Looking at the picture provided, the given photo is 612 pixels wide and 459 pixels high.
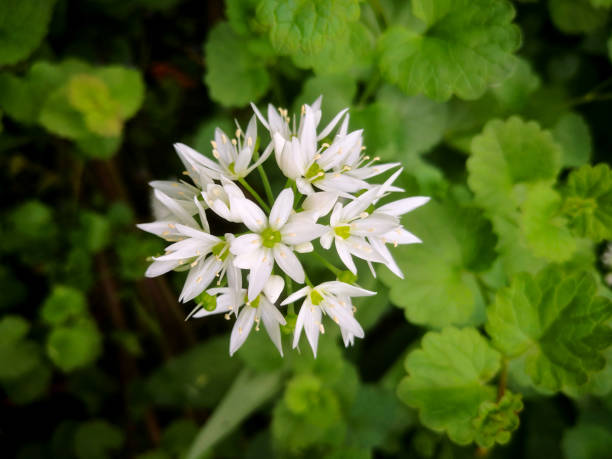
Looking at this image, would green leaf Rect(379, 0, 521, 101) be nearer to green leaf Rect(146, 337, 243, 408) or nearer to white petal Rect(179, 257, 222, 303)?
white petal Rect(179, 257, 222, 303)

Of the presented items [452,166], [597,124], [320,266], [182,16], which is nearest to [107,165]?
[182,16]

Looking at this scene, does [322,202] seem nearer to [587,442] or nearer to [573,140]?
[573,140]

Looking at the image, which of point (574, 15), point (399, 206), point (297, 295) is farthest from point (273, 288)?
point (574, 15)

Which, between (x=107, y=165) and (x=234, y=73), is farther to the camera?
(x=107, y=165)

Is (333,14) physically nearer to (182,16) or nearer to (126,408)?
(182,16)

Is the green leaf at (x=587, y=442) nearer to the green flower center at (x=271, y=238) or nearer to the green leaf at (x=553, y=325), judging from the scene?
the green leaf at (x=553, y=325)

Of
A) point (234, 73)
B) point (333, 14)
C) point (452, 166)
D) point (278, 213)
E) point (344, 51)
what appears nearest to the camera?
point (278, 213)

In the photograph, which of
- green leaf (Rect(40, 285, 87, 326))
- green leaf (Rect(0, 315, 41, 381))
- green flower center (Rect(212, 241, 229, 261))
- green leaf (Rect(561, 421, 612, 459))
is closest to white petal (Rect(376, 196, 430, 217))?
green flower center (Rect(212, 241, 229, 261))
